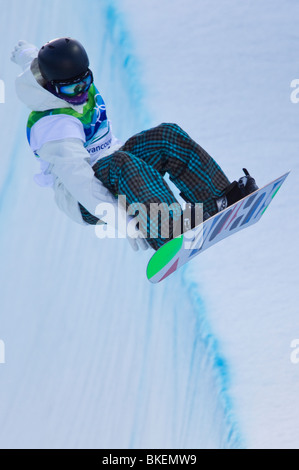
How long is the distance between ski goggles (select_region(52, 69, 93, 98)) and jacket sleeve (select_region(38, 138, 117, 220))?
0.14 meters

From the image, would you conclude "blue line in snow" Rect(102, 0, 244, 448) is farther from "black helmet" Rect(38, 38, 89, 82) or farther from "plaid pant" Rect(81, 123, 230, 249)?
"black helmet" Rect(38, 38, 89, 82)

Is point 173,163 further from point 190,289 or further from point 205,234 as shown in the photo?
point 190,289

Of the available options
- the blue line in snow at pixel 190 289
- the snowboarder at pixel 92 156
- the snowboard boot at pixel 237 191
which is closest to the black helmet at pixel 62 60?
the snowboarder at pixel 92 156

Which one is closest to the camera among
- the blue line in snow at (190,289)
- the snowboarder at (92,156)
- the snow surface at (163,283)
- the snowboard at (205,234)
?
the snowboard at (205,234)

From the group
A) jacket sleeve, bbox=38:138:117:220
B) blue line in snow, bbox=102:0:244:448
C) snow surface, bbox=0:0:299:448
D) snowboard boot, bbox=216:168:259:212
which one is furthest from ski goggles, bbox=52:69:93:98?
blue line in snow, bbox=102:0:244:448

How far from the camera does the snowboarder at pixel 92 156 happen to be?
2588 millimetres

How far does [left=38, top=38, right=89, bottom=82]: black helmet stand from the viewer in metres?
2.59

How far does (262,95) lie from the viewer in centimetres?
411

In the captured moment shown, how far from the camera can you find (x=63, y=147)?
8.62ft

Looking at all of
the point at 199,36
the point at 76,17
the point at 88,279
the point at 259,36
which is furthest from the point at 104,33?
the point at 88,279

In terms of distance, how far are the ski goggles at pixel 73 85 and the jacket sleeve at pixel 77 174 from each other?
0.14 meters

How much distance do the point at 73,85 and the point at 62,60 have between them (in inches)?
3.2

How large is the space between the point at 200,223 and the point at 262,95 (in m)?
1.75

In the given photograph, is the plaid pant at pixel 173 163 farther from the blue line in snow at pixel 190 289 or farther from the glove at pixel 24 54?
the blue line in snow at pixel 190 289
